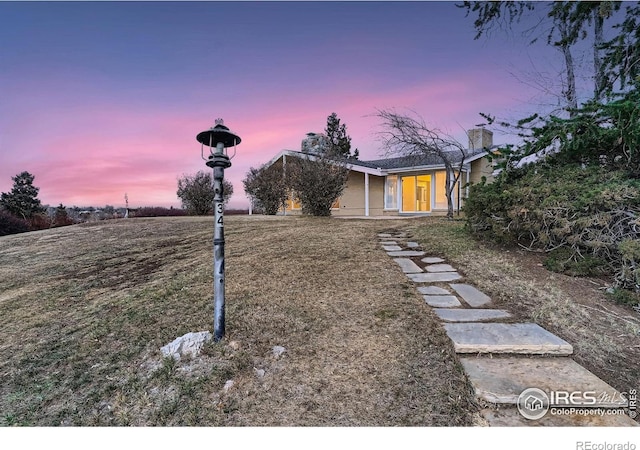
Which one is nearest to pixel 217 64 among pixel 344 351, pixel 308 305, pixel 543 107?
pixel 308 305

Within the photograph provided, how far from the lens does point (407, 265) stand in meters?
4.50

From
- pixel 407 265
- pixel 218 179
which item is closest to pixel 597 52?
pixel 407 265

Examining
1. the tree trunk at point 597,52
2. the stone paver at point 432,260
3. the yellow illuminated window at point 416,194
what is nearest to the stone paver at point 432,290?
the stone paver at point 432,260

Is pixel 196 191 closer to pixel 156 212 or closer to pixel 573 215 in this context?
pixel 156 212

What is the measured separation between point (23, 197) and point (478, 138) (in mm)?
30161

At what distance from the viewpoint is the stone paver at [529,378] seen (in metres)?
1.73

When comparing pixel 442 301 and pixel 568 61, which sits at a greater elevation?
pixel 568 61

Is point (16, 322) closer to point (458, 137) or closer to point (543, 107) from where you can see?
point (543, 107)

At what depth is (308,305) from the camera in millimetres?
3068

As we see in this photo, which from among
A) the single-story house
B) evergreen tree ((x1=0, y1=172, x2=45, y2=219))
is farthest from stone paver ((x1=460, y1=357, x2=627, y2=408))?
evergreen tree ((x1=0, y1=172, x2=45, y2=219))

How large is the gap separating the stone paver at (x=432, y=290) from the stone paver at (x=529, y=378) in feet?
4.10

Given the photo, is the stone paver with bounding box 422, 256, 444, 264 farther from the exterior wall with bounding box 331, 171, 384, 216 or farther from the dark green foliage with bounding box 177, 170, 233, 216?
the dark green foliage with bounding box 177, 170, 233, 216

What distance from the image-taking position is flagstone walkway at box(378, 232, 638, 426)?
1.64m

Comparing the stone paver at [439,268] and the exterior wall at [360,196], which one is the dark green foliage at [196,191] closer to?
the exterior wall at [360,196]
